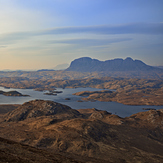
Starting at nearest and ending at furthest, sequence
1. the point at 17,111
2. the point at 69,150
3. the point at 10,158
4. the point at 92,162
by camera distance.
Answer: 1. the point at 10,158
2. the point at 92,162
3. the point at 69,150
4. the point at 17,111

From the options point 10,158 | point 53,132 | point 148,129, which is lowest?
point 148,129

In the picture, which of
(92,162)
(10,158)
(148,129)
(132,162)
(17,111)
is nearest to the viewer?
(10,158)

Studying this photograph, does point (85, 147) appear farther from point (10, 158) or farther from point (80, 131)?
point (10, 158)

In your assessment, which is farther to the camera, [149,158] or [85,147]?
[85,147]

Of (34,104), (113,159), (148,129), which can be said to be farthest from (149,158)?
(34,104)

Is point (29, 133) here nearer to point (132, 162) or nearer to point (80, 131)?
point (80, 131)

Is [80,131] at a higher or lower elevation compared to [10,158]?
lower
